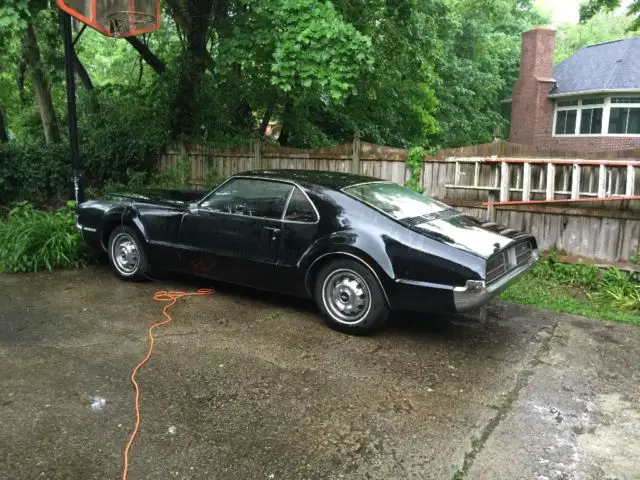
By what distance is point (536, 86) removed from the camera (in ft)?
84.7

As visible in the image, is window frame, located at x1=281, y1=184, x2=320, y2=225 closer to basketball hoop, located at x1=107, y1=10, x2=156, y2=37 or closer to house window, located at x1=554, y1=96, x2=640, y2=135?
basketball hoop, located at x1=107, y1=10, x2=156, y2=37

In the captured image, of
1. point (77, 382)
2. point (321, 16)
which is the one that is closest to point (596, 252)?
point (321, 16)

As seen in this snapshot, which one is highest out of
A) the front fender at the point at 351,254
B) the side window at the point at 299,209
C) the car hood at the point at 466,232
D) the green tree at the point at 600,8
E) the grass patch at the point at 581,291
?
the green tree at the point at 600,8

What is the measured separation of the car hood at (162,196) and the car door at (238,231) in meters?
0.45

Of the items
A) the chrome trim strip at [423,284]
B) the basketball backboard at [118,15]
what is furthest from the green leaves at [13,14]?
the chrome trim strip at [423,284]

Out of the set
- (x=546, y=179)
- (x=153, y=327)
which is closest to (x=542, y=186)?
(x=546, y=179)

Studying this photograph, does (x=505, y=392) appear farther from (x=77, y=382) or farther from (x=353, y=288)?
(x=77, y=382)

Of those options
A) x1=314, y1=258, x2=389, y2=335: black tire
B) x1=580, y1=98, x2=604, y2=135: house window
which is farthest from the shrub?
x1=580, y1=98, x2=604, y2=135: house window

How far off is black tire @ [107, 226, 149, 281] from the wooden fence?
3675 millimetres

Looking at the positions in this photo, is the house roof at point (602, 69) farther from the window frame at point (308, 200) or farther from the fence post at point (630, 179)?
the window frame at point (308, 200)

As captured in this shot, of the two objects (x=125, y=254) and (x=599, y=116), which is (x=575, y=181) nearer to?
(x=125, y=254)

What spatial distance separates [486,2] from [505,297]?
1587 centimetres

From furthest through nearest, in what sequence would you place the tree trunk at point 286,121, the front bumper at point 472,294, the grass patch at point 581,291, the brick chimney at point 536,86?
the brick chimney at point 536,86 < the tree trunk at point 286,121 < the grass patch at point 581,291 < the front bumper at point 472,294

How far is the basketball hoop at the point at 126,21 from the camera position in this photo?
8.15 meters
